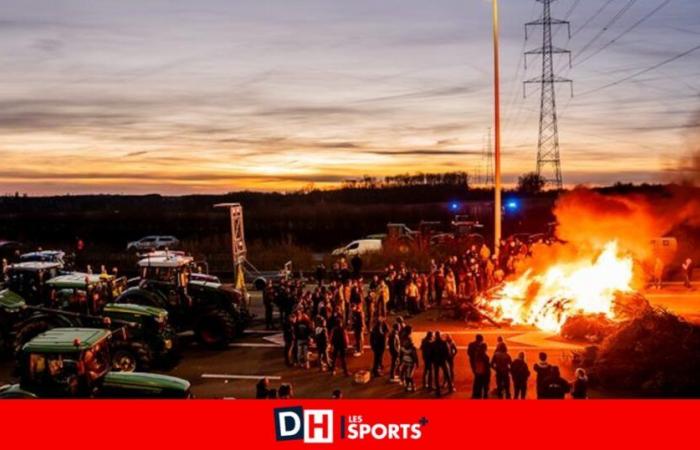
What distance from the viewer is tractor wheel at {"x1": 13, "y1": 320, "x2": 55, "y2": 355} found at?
1340 centimetres

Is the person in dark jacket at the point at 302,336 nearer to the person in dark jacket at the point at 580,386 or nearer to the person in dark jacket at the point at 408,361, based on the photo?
the person in dark jacket at the point at 408,361

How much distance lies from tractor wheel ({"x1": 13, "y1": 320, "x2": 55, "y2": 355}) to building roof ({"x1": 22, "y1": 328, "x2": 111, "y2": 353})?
335 centimetres

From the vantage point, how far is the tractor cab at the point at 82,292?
14664 millimetres

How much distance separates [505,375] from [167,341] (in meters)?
6.21

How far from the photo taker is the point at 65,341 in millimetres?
9961

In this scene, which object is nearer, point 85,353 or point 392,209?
point 85,353

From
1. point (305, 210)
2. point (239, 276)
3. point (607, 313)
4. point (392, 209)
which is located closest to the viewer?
point (607, 313)

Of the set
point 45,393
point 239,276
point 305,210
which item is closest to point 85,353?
point 45,393

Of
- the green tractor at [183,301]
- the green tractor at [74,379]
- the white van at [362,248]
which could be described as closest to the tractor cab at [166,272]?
the green tractor at [183,301]

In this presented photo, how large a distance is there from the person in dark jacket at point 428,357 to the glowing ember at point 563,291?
4940 millimetres

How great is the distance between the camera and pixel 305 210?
41125mm

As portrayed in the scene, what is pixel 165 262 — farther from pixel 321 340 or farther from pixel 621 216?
pixel 621 216

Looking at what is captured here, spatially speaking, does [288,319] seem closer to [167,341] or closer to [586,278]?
[167,341]
